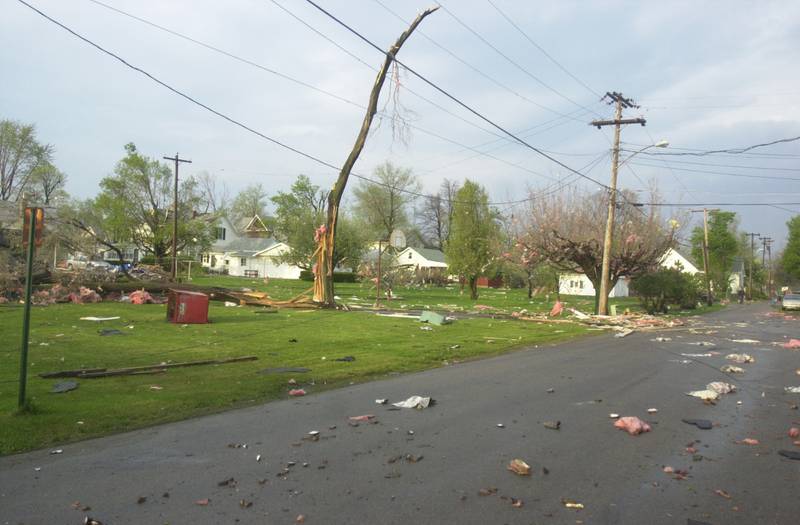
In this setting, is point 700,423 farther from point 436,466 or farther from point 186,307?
point 186,307

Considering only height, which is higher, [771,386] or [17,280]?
[17,280]

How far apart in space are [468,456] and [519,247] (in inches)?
1180

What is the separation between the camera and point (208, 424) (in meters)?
7.17

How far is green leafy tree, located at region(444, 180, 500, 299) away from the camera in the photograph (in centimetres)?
4681

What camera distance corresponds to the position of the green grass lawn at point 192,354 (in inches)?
289

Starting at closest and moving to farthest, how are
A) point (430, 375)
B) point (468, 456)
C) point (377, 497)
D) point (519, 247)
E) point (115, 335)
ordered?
point (377, 497) → point (468, 456) → point (430, 375) → point (115, 335) → point (519, 247)

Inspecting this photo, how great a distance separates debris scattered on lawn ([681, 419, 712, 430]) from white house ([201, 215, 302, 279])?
70512mm

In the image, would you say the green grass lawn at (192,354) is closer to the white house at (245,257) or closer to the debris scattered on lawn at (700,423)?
the debris scattered on lawn at (700,423)

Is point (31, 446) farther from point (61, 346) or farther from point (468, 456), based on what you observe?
point (61, 346)

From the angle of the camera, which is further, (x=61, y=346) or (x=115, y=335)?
(x=115, y=335)

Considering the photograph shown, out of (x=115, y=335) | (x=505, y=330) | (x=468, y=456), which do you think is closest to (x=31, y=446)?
(x=468, y=456)

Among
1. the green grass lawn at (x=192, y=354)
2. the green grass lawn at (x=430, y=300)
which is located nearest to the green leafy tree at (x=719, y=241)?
the green grass lawn at (x=430, y=300)

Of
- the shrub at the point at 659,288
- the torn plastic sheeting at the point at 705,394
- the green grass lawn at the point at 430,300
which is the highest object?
the shrub at the point at 659,288

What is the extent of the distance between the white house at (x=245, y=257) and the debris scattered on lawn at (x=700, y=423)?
70.5 metres
